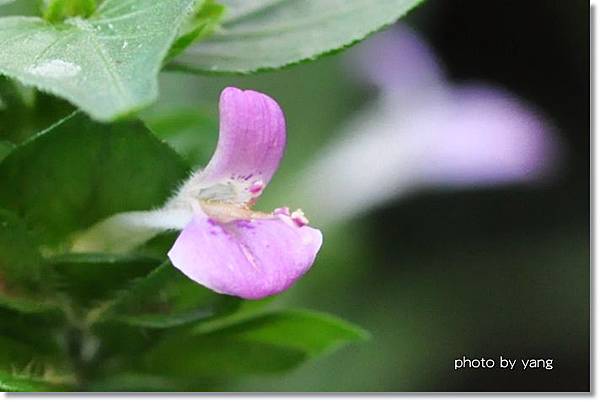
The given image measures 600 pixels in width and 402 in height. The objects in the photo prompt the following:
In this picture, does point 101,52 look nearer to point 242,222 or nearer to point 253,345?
point 242,222

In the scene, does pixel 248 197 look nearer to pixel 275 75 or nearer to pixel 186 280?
pixel 186 280

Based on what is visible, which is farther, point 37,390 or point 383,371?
point 383,371

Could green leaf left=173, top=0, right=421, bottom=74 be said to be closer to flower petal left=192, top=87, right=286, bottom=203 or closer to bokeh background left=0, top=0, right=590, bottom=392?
flower petal left=192, top=87, right=286, bottom=203

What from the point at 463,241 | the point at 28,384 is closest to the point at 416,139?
the point at 463,241

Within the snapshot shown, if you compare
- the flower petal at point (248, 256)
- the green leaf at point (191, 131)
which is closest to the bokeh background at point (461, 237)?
the green leaf at point (191, 131)

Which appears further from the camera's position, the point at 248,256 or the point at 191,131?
the point at 191,131

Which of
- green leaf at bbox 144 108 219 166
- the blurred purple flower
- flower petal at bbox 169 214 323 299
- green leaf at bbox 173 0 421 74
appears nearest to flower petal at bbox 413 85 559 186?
the blurred purple flower

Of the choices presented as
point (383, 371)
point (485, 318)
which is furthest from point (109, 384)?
point (485, 318)
